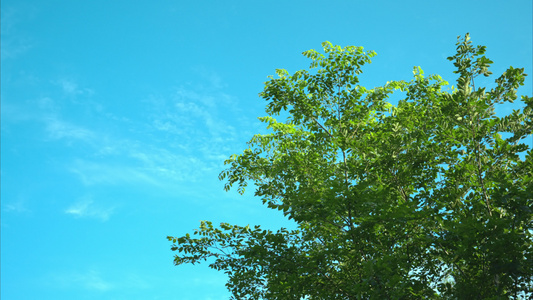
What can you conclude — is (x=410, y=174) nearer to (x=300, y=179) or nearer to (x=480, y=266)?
(x=480, y=266)

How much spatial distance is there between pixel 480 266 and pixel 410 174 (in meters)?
2.18

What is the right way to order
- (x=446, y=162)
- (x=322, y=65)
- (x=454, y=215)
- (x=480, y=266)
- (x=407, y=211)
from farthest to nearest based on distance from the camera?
(x=322, y=65), (x=446, y=162), (x=454, y=215), (x=480, y=266), (x=407, y=211)

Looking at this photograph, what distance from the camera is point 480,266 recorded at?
7.05m

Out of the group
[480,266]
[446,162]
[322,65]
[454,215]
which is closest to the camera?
[480,266]

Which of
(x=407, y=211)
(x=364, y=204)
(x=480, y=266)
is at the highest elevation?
(x=364, y=204)

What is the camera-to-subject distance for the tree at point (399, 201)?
259 inches

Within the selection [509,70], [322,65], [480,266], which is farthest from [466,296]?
[322,65]

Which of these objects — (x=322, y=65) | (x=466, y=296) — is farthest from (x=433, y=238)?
(x=322, y=65)

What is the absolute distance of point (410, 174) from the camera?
8.51 metres

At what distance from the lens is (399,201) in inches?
331

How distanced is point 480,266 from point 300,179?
4543 millimetres

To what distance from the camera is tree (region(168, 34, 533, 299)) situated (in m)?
6.58

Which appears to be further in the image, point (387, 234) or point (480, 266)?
point (387, 234)

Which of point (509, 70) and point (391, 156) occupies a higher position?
point (509, 70)
